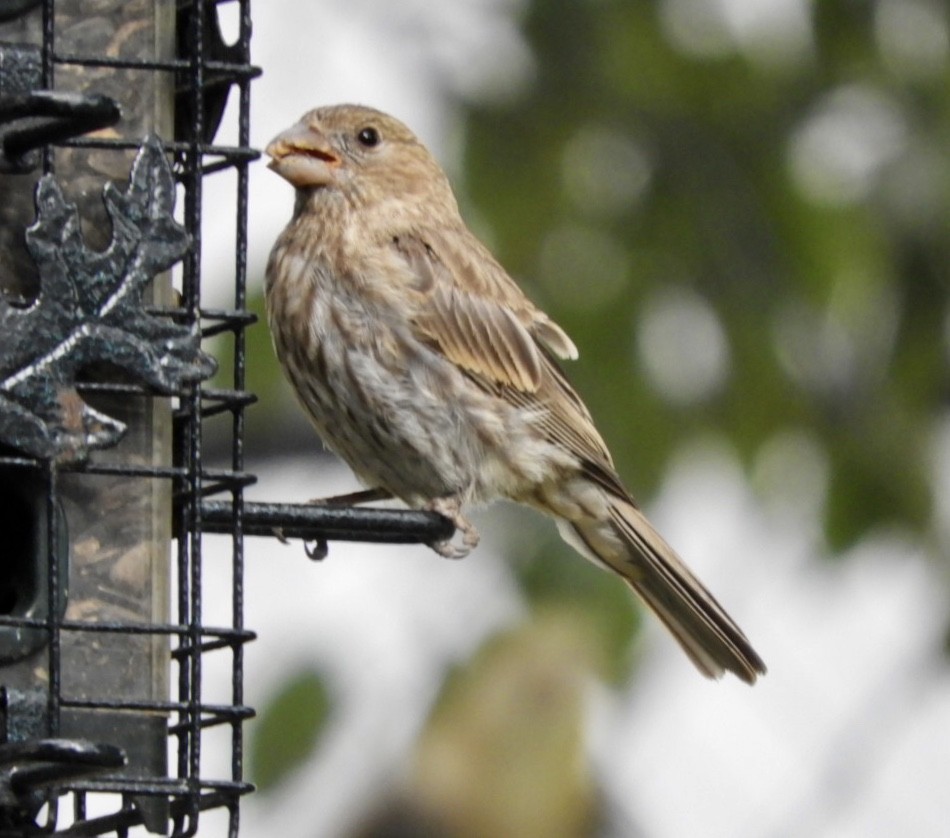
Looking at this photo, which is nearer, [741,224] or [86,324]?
[86,324]

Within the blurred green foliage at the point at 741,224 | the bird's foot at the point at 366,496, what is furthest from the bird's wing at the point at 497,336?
the bird's foot at the point at 366,496

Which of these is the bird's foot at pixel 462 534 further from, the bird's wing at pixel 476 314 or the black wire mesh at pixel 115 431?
the black wire mesh at pixel 115 431

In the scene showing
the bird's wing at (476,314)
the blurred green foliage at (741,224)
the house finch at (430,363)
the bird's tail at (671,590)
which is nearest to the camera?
the house finch at (430,363)

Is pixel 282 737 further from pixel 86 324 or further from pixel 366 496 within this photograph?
pixel 86 324

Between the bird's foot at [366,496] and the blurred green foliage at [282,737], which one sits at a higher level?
the bird's foot at [366,496]

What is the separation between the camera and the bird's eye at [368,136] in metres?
7.90

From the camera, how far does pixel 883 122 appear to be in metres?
8.55

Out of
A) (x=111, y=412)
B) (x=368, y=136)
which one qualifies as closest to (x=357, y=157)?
(x=368, y=136)

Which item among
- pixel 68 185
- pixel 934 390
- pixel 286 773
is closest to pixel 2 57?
pixel 68 185

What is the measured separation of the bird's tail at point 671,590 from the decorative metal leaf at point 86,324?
2739mm

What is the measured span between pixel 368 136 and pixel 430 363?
3.07ft

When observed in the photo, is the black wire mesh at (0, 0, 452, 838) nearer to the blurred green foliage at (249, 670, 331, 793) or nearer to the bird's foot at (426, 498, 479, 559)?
the bird's foot at (426, 498, 479, 559)

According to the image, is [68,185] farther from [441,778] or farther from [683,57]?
[683,57]

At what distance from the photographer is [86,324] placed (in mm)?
5223
